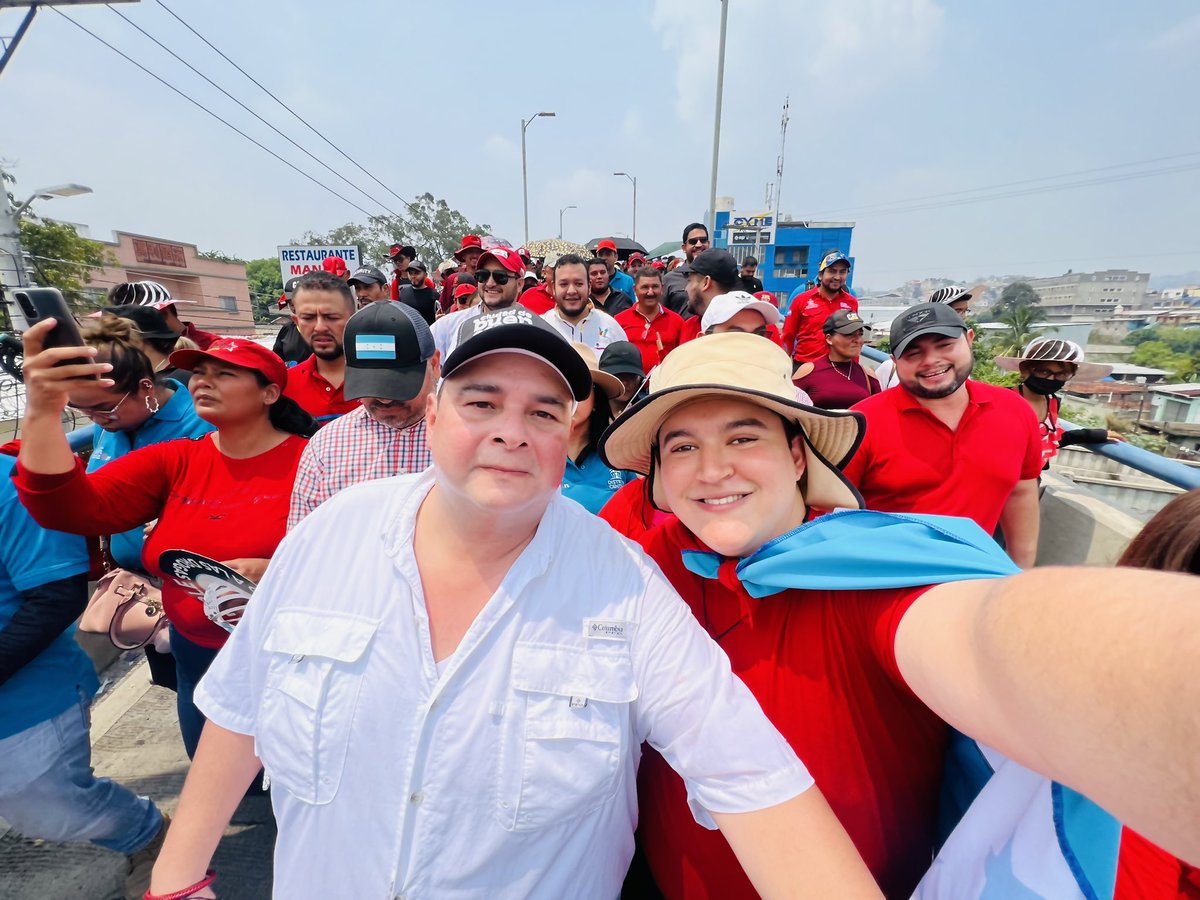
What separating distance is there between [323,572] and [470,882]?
728 millimetres

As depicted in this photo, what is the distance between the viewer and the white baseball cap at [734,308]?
386 centimetres

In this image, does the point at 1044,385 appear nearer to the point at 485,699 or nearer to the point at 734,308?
the point at 734,308

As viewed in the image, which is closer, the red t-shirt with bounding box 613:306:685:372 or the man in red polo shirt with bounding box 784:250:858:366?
the red t-shirt with bounding box 613:306:685:372

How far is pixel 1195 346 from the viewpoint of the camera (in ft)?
197

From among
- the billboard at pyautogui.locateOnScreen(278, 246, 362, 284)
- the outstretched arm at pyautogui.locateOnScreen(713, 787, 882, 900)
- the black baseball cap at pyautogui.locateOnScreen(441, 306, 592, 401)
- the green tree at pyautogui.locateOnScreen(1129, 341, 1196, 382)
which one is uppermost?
the billboard at pyautogui.locateOnScreen(278, 246, 362, 284)

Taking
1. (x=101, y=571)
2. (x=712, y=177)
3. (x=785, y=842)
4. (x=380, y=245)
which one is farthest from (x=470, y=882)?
(x=380, y=245)

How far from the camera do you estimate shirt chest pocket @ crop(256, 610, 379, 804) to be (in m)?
1.07

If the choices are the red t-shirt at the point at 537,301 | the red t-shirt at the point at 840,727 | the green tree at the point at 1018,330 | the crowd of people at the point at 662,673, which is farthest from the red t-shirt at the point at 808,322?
the green tree at the point at 1018,330

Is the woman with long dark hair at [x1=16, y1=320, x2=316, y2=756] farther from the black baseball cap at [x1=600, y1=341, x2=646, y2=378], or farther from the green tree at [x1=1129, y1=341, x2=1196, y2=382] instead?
the green tree at [x1=1129, y1=341, x2=1196, y2=382]

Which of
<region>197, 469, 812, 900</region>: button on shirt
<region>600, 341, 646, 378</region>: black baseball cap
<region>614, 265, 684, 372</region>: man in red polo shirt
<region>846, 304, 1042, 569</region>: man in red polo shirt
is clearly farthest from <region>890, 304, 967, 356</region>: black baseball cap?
<region>614, 265, 684, 372</region>: man in red polo shirt

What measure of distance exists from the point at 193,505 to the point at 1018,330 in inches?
2665

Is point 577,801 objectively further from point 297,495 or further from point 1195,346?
point 1195,346

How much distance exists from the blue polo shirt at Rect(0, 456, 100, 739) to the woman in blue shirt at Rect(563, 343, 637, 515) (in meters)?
1.86

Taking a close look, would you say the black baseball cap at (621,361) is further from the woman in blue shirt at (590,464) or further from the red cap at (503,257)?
the red cap at (503,257)
